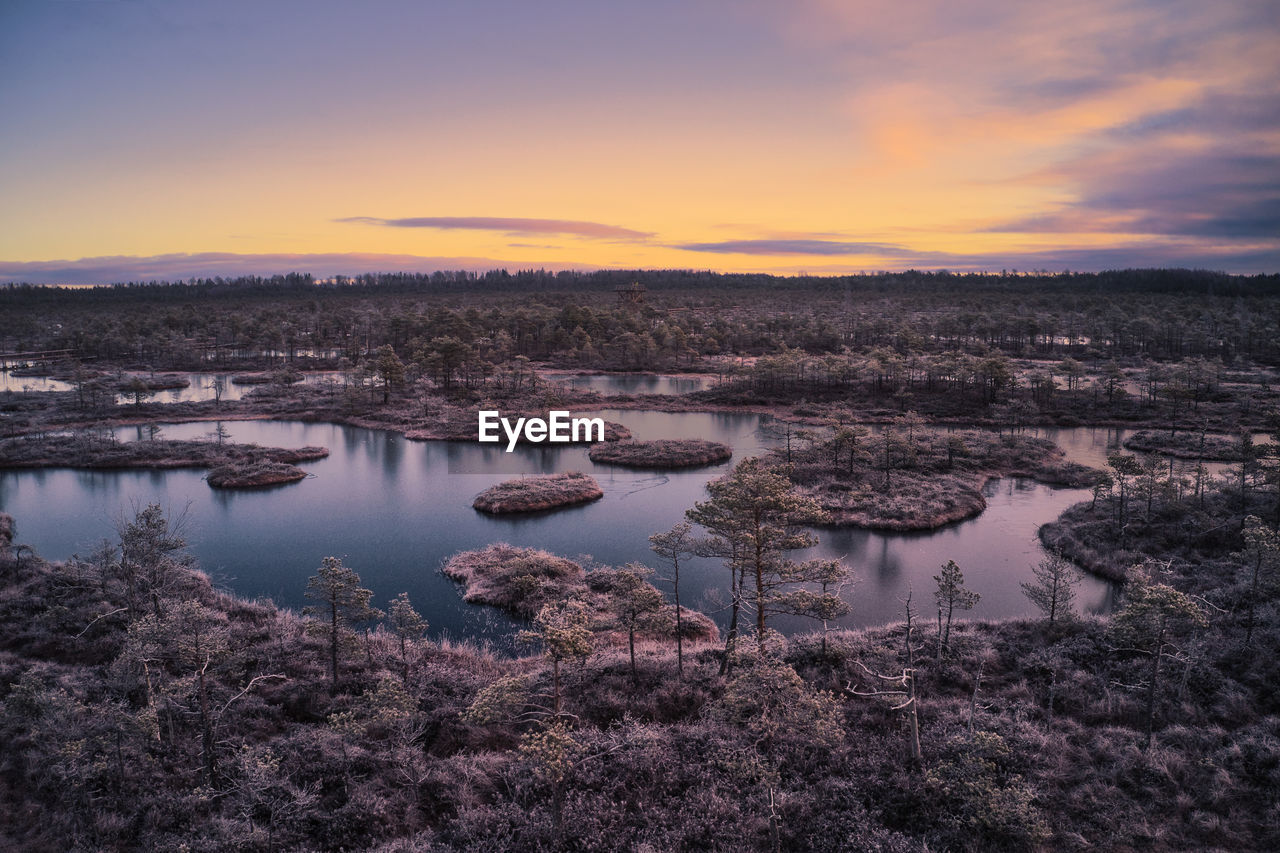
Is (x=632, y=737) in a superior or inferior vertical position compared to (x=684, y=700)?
superior

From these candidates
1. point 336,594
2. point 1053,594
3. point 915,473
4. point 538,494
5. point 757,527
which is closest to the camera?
point 757,527

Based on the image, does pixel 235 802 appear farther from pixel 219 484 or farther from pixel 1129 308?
pixel 1129 308

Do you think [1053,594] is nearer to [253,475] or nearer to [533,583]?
[533,583]

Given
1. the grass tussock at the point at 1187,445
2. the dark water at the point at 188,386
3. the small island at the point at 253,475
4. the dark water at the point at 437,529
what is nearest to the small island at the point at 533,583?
the dark water at the point at 437,529

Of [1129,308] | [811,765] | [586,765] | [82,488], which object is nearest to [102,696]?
[586,765]

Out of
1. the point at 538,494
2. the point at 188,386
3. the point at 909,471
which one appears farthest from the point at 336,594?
the point at 188,386

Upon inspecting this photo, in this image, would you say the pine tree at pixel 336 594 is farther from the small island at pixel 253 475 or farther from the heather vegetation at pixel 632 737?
the small island at pixel 253 475
